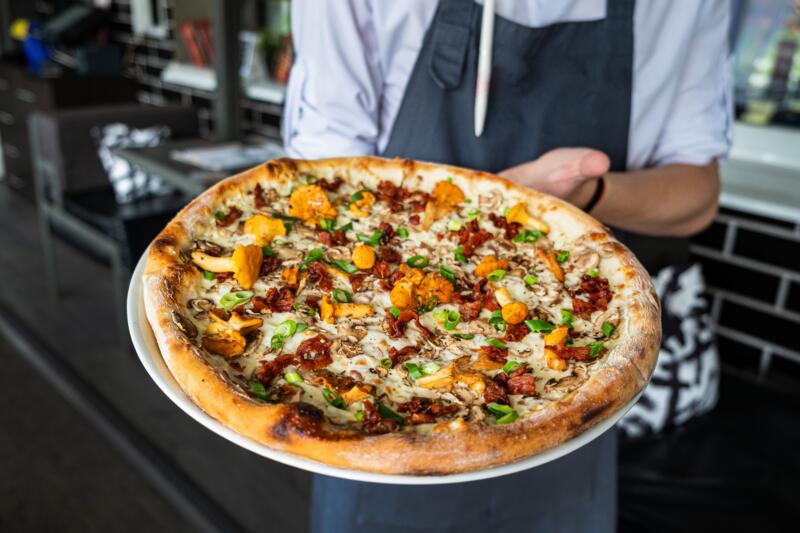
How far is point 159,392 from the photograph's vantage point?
2.93 metres

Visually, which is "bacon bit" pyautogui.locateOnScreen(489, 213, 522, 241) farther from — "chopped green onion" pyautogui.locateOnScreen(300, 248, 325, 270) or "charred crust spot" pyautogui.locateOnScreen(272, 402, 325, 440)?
"charred crust spot" pyautogui.locateOnScreen(272, 402, 325, 440)

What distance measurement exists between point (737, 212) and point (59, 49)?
494cm

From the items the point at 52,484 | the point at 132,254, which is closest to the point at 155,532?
the point at 52,484

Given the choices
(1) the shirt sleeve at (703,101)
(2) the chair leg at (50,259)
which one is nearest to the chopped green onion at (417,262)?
(1) the shirt sleeve at (703,101)

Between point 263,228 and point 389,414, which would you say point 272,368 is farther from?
point 263,228

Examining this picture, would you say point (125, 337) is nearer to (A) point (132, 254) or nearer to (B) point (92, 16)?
(A) point (132, 254)

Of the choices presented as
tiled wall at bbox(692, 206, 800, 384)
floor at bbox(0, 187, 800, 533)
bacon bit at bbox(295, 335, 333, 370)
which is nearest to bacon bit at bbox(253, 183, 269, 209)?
bacon bit at bbox(295, 335, 333, 370)

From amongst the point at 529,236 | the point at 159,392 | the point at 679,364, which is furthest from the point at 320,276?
the point at 159,392

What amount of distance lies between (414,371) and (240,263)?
0.29 meters

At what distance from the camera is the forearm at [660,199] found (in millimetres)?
1228

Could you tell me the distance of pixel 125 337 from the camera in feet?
10.5

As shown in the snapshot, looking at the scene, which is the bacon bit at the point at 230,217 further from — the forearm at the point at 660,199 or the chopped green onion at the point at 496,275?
the forearm at the point at 660,199

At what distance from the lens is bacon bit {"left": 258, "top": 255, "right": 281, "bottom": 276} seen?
102 cm

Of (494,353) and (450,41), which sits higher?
(450,41)
